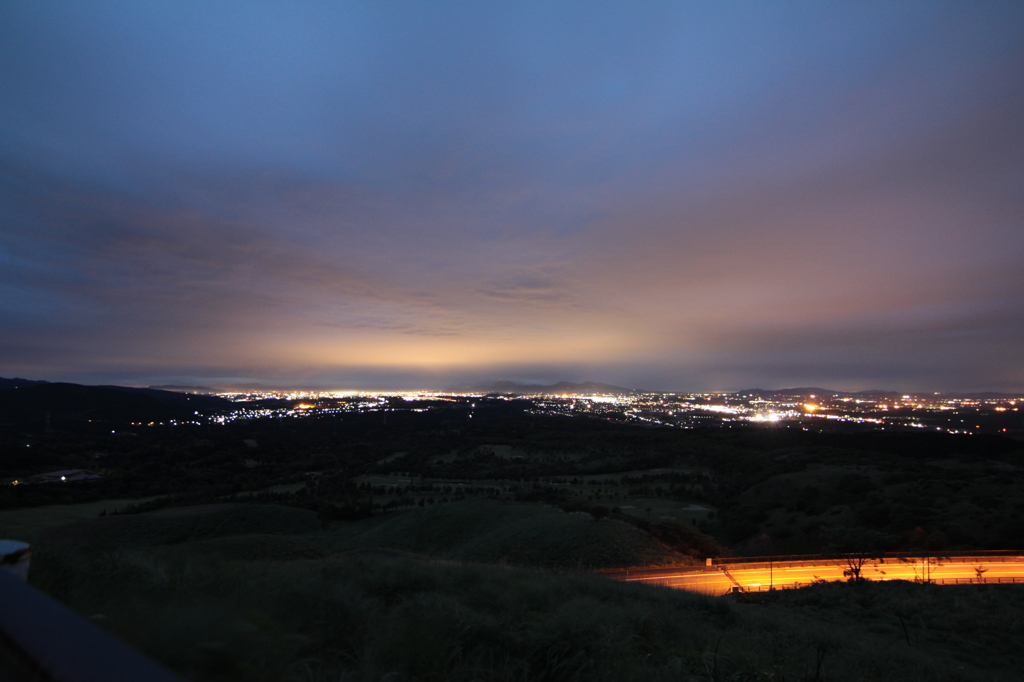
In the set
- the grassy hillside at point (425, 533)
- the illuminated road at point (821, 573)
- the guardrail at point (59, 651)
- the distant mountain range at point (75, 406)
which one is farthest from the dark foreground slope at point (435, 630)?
the distant mountain range at point (75, 406)

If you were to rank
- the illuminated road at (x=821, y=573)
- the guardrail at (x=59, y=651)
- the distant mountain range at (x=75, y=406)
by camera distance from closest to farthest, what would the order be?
1. the guardrail at (x=59, y=651)
2. the illuminated road at (x=821, y=573)
3. the distant mountain range at (x=75, y=406)

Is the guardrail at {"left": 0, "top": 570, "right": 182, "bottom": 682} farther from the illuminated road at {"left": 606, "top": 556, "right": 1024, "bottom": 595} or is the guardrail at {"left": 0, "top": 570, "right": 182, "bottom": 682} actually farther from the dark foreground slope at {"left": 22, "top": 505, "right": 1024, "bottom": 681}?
the illuminated road at {"left": 606, "top": 556, "right": 1024, "bottom": 595}

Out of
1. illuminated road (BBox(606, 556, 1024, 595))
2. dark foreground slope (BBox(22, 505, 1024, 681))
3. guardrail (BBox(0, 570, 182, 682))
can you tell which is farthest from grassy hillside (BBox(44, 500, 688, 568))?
guardrail (BBox(0, 570, 182, 682))

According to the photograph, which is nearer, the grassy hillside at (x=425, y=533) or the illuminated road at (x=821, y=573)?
the illuminated road at (x=821, y=573)

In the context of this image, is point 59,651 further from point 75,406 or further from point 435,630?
point 75,406

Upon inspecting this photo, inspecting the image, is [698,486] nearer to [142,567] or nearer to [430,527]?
[430,527]

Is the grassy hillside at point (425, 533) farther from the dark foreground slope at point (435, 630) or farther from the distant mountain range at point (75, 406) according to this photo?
the distant mountain range at point (75, 406)

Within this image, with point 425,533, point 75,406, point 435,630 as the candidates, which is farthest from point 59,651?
point 75,406
